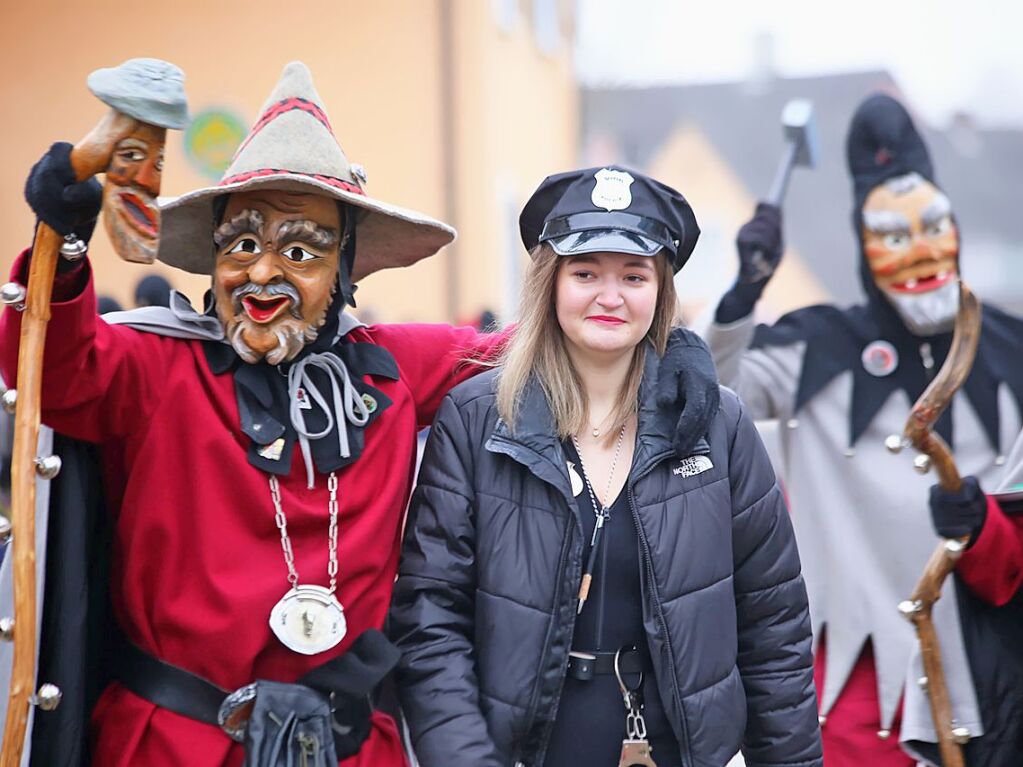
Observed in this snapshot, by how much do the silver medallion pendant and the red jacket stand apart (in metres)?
0.03

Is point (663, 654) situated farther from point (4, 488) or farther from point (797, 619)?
point (4, 488)

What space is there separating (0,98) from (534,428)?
42.9ft

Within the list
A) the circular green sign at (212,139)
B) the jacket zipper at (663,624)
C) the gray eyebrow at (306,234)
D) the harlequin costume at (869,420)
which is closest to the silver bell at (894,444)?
the jacket zipper at (663,624)

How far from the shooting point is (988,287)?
833 inches

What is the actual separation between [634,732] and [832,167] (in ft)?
64.4

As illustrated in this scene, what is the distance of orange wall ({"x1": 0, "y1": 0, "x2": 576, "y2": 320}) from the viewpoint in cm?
1485

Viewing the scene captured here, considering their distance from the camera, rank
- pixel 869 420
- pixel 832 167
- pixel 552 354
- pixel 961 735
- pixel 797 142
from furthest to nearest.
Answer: pixel 832 167
pixel 797 142
pixel 869 420
pixel 961 735
pixel 552 354

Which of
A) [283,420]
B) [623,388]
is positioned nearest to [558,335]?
[623,388]

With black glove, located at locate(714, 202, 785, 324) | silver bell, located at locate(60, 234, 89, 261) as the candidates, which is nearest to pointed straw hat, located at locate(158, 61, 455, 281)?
silver bell, located at locate(60, 234, 89, 261)

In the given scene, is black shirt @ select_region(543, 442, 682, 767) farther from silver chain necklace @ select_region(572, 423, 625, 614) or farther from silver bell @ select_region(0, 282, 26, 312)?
silver bell @ select_region(0, 282, 26, 312)

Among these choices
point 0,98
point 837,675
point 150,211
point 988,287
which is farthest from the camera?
point 988,287

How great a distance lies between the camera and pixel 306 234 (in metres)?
3.48

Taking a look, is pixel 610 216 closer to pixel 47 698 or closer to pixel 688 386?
pixel 688 386

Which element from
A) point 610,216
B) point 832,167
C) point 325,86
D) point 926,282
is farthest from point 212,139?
point 610,216
